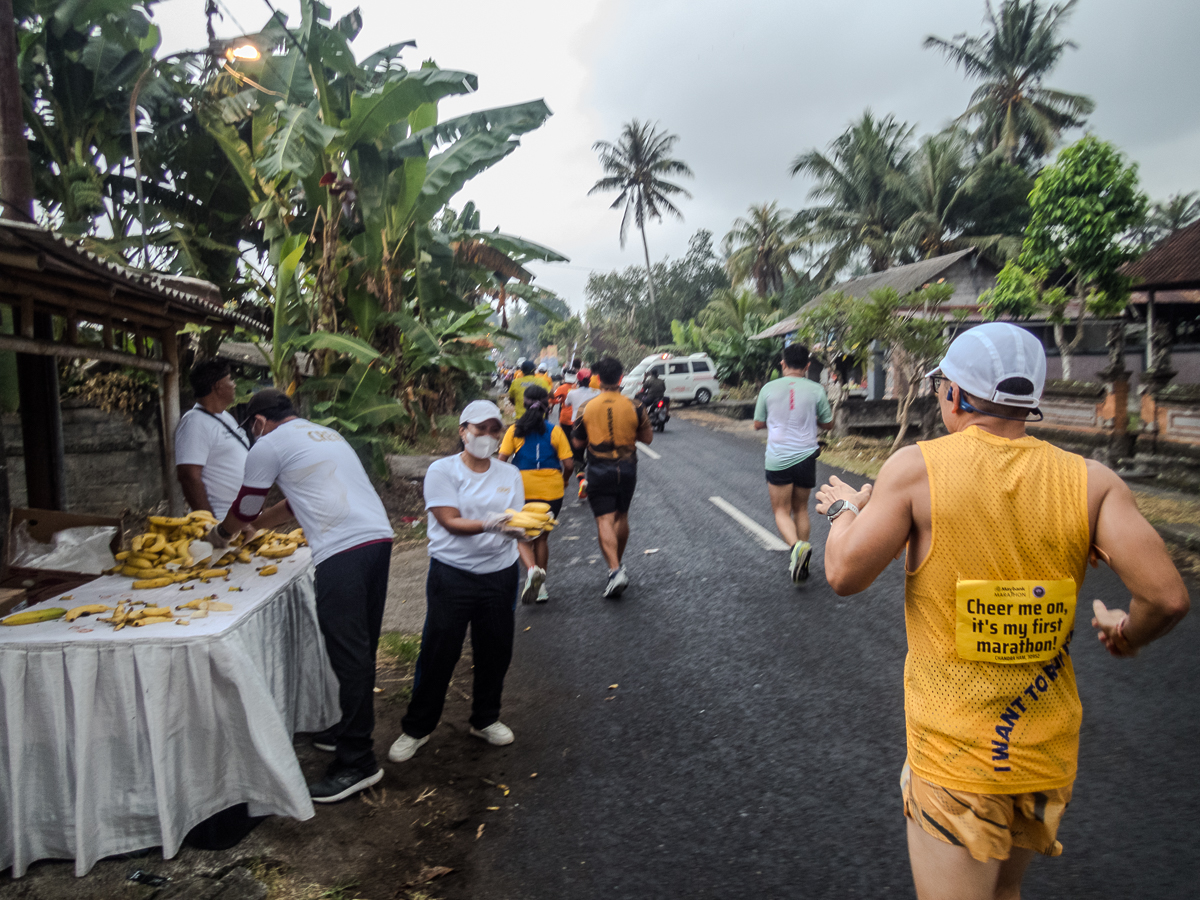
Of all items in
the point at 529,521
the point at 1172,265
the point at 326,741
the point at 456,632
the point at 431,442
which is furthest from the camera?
the point at 431,442

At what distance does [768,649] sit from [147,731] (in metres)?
3.76

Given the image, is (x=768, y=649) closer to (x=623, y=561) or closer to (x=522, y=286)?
(x=623, y=561)

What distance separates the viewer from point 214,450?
514cm

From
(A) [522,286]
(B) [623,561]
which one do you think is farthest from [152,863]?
(A) [522,286]

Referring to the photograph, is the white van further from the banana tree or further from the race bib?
the race bib

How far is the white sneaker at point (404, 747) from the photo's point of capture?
4.23 metres

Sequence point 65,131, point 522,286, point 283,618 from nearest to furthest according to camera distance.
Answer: point 283,618
point 65,131
point 522,286

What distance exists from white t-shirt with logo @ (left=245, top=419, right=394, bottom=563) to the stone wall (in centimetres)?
703

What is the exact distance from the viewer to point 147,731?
3.32m

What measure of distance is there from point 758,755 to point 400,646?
297cm

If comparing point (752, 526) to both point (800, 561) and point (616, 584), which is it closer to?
point (800, 561)

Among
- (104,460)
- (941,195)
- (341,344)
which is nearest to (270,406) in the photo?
(341,344)

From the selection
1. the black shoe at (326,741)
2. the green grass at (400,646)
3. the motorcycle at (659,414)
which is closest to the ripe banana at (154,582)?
the black shoe at (326,741)

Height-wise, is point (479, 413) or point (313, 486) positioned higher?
point (479, 413)
